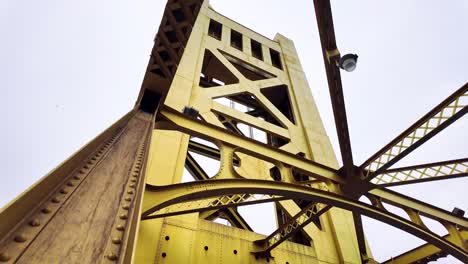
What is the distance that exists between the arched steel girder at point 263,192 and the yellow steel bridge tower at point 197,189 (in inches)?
0.7

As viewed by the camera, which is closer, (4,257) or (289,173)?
(4,257)

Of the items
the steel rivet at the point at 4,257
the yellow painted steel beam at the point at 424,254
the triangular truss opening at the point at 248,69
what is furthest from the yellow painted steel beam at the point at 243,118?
the steel rivet at the point at 4,257

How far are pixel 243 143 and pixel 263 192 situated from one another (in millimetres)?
1137

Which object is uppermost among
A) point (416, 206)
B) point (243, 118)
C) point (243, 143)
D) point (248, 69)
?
point (248, 69)

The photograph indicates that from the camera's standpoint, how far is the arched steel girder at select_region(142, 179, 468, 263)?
330 cm

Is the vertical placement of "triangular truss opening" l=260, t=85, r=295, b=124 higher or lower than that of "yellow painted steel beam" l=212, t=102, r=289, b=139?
higher

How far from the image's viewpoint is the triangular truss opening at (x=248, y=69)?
465 inches

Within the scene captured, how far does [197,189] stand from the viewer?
3527 millimetres

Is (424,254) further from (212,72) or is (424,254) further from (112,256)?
(212,72)

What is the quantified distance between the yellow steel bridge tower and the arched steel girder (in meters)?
0.02

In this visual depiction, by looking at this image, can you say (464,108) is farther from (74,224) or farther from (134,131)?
(74,224)

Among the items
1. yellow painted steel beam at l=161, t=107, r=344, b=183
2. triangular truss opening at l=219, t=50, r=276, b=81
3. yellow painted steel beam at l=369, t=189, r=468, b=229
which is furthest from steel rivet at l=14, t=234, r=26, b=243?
triangular truss opening at l=219, t=50, r=276, b=81

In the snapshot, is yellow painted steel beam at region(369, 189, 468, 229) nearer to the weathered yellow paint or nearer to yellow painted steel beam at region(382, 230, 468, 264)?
yellow painted steel beam at region(382, 230, 468, 264)

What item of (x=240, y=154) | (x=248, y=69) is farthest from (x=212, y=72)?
(x=240, y=154)
